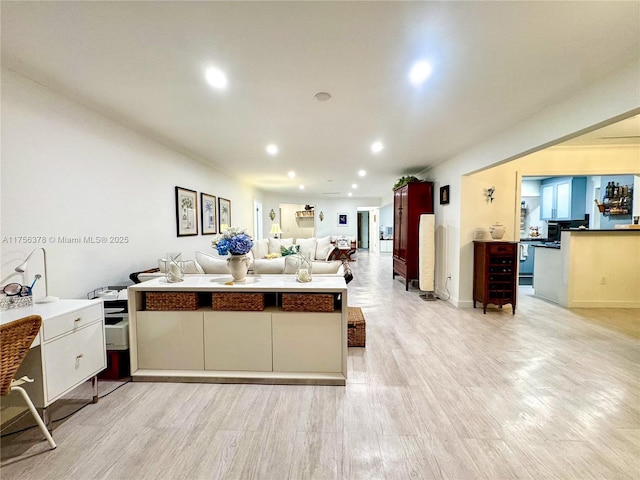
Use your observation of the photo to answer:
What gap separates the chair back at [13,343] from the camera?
4.31 ft

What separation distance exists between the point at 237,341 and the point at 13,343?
4.36ft

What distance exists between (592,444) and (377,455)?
1317mm

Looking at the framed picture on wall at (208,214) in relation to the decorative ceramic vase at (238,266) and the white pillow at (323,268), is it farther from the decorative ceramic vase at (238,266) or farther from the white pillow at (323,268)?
the white pillow at (323,268)

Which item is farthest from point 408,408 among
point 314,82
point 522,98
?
point 522,98

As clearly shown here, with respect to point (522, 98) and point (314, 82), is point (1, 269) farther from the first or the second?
point (522, 98)

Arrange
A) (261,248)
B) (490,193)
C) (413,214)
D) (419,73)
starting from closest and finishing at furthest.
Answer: (419,73), (490,193), (413,214), (261,248)

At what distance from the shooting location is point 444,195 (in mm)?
4848

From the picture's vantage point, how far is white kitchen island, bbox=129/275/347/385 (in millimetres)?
2275

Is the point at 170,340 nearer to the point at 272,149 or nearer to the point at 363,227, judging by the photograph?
the point at 272,149

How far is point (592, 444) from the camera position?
5.33 feet

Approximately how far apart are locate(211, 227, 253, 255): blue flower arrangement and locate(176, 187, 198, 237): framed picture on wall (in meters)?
2.17

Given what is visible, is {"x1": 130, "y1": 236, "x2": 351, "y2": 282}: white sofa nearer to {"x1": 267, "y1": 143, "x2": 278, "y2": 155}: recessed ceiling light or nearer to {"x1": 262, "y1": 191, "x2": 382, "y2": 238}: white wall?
{"x1": 267, "y1": 143, "x2": 278, "y2": 155}: recessed ceiling light

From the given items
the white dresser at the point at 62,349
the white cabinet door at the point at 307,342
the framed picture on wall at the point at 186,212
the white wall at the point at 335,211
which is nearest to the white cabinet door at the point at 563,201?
the white wall at the point at 335,211

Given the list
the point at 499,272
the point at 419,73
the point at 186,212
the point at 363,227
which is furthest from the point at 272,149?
the point at 363,227
